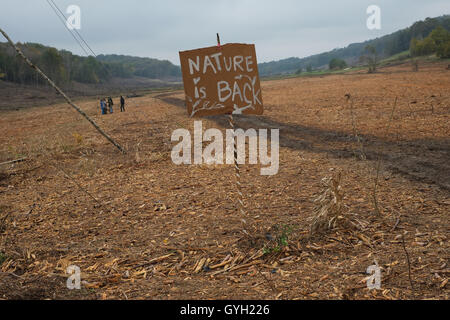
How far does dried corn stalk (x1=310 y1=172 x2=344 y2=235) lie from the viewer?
5105mm

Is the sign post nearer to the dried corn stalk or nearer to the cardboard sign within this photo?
the cardboard sign

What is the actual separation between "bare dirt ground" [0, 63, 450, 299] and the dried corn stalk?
13 centimetres

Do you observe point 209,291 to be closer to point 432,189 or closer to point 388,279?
point 388,279

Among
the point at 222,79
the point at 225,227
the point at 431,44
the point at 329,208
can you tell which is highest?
the point at 431,44

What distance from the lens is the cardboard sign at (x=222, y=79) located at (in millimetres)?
4941

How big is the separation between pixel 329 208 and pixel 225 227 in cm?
168

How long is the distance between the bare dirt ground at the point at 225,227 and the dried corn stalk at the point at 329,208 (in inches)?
5.0

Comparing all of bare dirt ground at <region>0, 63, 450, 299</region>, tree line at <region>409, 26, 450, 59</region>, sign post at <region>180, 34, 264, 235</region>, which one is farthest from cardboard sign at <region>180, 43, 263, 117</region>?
tree line at <region>409, 26, 450, 59</region>

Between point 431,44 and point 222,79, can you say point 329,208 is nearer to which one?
point 222,79

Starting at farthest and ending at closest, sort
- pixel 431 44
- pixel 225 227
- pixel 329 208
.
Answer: pixel 431 44 → pixel 225 227 → pixel 329 208

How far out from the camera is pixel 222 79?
4957mm

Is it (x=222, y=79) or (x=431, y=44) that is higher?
(x=431, y=44)

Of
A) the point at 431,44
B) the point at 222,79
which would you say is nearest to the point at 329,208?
the point at 222,79

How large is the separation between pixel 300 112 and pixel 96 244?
16093 mm
